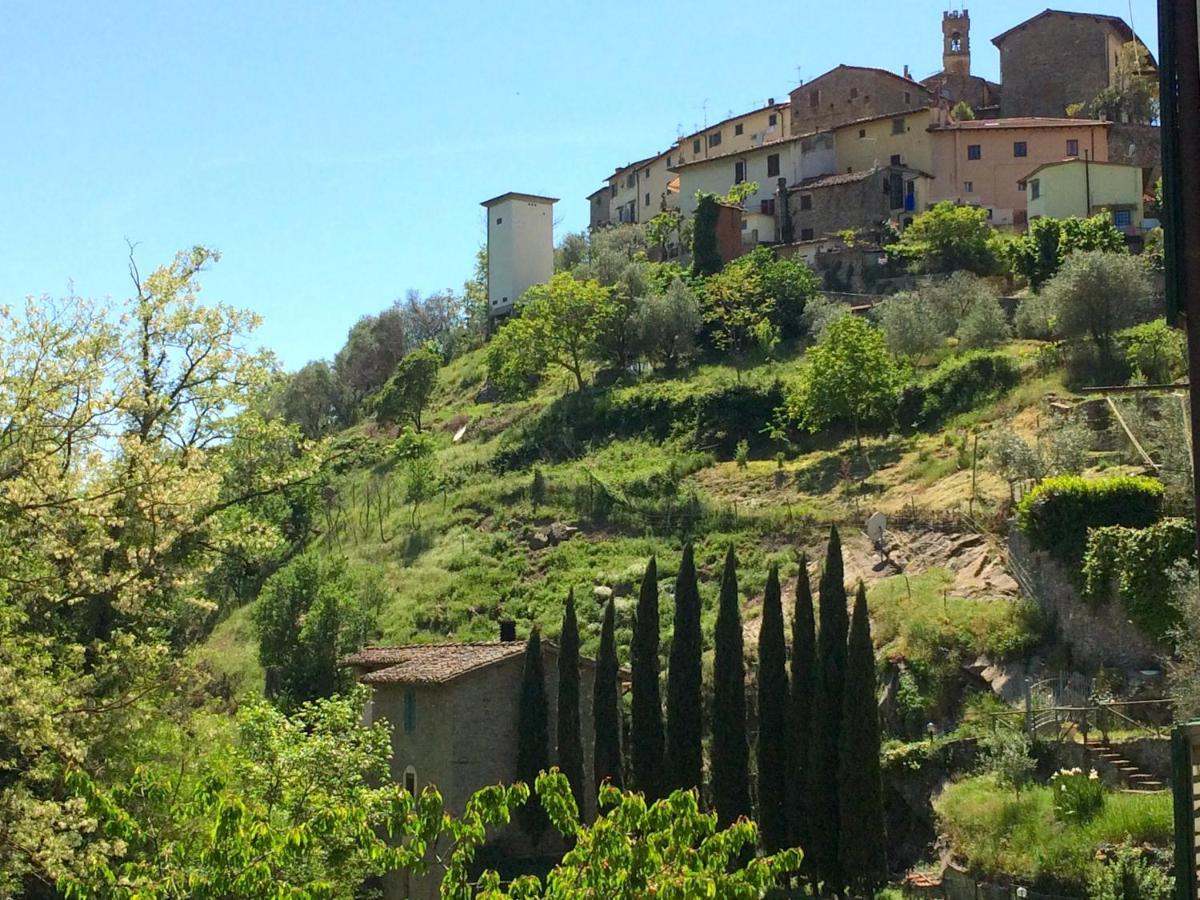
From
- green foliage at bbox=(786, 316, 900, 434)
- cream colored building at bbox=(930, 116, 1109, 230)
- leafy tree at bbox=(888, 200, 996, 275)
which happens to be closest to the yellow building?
leafy tree at bbox=(888, 200, 996, 275)

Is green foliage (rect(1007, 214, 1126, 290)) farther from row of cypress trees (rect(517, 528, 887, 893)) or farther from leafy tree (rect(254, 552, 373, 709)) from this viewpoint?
row of cypress trees (rect(517, 528, 887, 893))

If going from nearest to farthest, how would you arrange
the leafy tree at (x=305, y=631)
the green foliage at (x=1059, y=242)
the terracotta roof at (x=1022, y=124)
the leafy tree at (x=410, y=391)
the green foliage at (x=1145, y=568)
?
the green foliage at (x=1145, y=568), the leafy tree at (x=305, y=631), the green foliage at (x=1059, y=242), the terracotta roof at (x=1022, y=124), the leafy tree at (x=410, y=391)

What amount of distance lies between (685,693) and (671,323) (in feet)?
117

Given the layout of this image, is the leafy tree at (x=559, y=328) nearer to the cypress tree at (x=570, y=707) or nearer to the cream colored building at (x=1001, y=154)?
the cream colored building at (x=1001, y=154)

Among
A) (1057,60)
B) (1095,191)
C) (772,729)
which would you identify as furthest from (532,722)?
(1057,60)

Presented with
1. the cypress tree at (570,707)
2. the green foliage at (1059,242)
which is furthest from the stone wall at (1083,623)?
the green foliage at (1059,242)

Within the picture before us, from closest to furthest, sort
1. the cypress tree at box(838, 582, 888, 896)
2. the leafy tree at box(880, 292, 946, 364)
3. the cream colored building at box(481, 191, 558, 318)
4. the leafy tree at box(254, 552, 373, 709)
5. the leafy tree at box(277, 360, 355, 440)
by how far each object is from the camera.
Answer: the cypress tree at box(838, 582, 888, 896) < the leafy tree at box(254, 552, 373, 709) < the leafy tree at box(880, 292, 946, 364) < the cream colored building at box(481, 191, 558, 318) < the leafy tree at box(277, 360, 355, 440)

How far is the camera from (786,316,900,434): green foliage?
5462 centimetres

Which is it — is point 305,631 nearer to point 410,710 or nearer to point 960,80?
point 410,710

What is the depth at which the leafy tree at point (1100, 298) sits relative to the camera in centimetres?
5303

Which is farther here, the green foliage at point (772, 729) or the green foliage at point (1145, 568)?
the green foliage at point (772, 729)

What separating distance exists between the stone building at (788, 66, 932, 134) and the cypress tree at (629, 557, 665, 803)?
161 feet

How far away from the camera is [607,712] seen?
36.6 meters

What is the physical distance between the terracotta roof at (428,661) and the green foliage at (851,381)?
18.9 m
